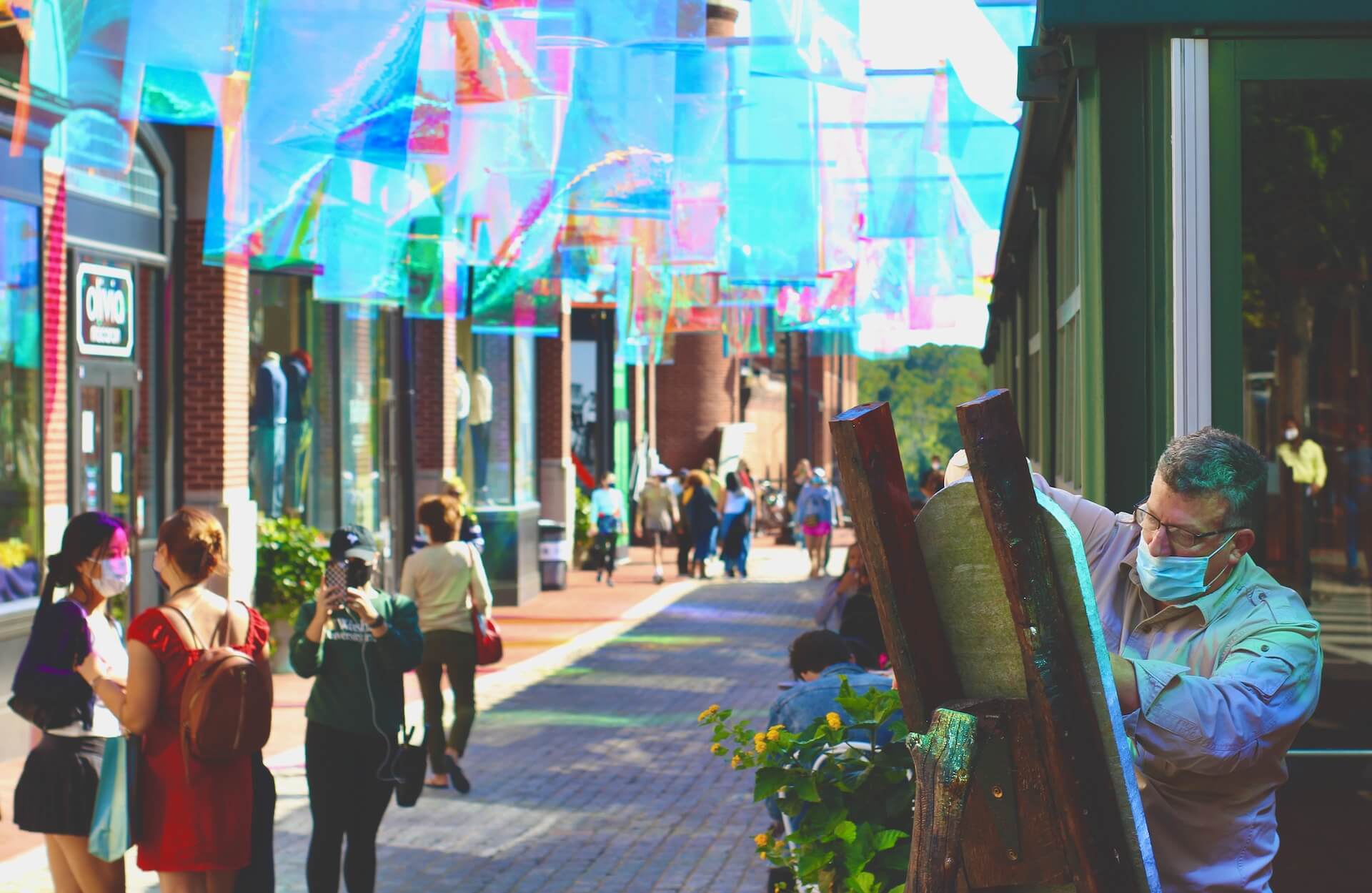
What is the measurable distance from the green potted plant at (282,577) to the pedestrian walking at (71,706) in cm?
898

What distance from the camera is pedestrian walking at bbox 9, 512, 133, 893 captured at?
5.54m

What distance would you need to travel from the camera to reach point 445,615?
9648 millimetres

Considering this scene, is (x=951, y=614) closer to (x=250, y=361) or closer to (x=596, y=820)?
(x=596, y=820)

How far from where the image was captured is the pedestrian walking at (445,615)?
9.52 m

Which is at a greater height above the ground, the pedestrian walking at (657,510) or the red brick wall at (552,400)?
the red brick wall at (552,400)

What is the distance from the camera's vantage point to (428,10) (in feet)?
25.8

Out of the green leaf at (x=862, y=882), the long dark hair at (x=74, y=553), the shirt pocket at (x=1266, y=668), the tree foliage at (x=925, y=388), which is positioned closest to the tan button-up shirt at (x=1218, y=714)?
the shirt pocket at (x=1266, y=668)

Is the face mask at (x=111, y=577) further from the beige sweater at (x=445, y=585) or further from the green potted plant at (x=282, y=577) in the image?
the green potted plant at (x=282, y=577)

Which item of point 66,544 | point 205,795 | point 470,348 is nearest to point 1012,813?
point 205,795

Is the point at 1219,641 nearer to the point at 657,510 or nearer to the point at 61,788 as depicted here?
the point at 61,788

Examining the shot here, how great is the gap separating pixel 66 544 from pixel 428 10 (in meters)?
3.42

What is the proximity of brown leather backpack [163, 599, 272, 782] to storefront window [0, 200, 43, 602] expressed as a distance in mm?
6431

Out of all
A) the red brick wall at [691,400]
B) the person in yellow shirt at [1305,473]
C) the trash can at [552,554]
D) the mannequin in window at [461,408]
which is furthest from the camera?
the red brick wall at [691,400]

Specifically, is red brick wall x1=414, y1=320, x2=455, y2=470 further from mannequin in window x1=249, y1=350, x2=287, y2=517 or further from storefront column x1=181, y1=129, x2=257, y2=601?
storefront column x1=181, y1=129, x2=257, y2=601
